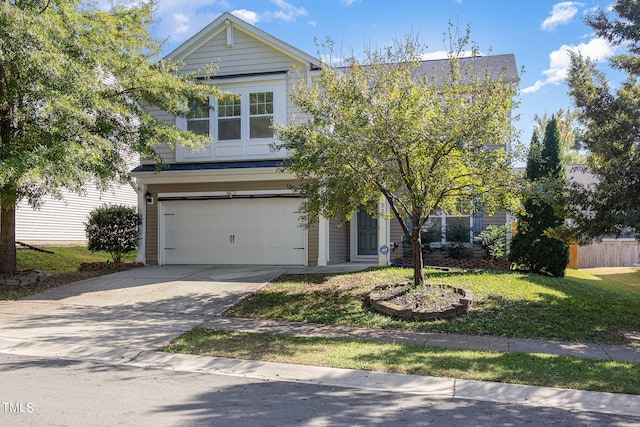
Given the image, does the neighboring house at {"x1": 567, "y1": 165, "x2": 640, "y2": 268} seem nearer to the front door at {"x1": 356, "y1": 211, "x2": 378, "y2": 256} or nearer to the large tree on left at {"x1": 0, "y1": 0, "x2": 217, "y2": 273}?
the front door at {"x1": 356, "y1": 211, "x2": 378, "y2": 256}

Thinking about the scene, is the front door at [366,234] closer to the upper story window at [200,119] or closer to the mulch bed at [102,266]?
the upper story window at [200,119]

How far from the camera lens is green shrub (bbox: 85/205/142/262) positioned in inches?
602

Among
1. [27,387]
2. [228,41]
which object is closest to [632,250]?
[228,41]

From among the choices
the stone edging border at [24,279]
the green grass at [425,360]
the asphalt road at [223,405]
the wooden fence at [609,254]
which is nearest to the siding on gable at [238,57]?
the stone edging border at [24,279]

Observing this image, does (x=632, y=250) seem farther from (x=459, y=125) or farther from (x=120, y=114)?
(x=120, y=114)

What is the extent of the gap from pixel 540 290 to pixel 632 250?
47.1 ft

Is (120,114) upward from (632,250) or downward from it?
upward

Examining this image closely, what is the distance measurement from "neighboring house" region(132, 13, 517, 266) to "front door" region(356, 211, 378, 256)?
380 millimetres

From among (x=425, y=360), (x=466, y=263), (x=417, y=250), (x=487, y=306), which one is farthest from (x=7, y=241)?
(x=466, y=263)

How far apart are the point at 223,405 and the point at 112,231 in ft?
38.4

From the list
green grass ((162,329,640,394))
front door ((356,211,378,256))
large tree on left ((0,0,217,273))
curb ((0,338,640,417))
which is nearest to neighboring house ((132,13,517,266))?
front door ((356,211,378,256))

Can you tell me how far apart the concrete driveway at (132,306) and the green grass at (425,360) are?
1203mm

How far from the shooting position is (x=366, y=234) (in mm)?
17125

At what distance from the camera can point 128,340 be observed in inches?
311
